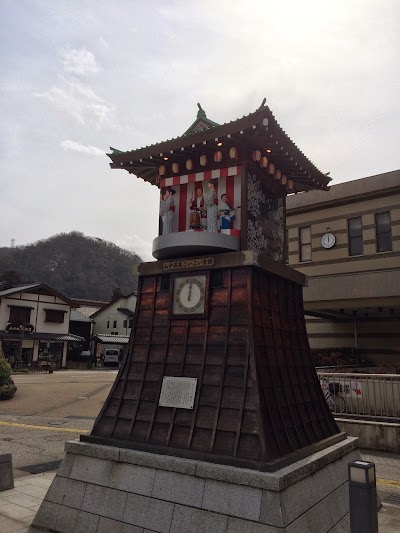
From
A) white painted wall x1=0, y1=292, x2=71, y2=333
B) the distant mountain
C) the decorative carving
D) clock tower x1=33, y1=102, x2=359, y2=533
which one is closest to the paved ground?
clock tower x1=33, y1=102, x2=359, y2=533

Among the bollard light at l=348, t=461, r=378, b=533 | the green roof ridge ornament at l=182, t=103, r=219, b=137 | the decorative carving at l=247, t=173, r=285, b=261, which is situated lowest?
the bollard light at l=348, t=461, r=378, b=533

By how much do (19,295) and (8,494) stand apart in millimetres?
44439

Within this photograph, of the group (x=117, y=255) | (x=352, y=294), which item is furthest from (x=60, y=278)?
(x=352, y=294)

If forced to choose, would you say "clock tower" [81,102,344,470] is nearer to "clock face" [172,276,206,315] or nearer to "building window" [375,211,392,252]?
"clock face" [172,276,206,315]

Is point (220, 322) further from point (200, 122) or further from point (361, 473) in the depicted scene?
point (200, 122)

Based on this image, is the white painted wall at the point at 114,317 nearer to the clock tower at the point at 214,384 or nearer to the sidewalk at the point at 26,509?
the sidewalk at the point at 26,509

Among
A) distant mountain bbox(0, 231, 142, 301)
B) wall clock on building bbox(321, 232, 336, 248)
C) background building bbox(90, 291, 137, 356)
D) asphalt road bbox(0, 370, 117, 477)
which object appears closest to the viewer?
asphalt road bbox(0, 370, 117, 477)

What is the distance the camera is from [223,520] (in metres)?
5.74

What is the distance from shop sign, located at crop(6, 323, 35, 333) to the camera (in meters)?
46.9

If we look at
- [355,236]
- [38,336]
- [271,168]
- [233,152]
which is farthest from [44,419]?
[38,336]

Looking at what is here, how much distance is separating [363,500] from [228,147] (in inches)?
255

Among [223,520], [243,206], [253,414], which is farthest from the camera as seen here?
[243,206]

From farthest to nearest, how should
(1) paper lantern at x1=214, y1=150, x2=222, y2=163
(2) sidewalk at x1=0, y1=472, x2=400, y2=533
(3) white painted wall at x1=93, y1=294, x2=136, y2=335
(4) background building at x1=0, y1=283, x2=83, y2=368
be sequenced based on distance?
(3) white painted wall at x1=93, y1=294, x2=136, y2=335
(4) background building at x1=0, y1=283, x2=83, y2=368
(1) paper lantern at x1=214, y1=150, x2=222, y2=163
(2) sidewalk at x1=0, y1=472, x2=400, y2=533

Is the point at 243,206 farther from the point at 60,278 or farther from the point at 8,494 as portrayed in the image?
the point at 60,278
